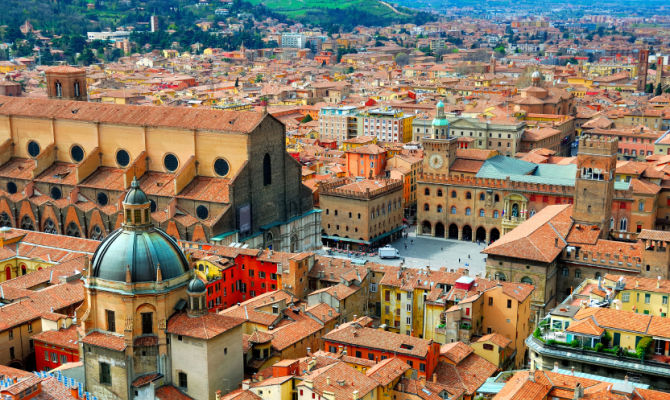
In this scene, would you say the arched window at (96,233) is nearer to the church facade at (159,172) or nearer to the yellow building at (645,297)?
the church facade at (159,172)

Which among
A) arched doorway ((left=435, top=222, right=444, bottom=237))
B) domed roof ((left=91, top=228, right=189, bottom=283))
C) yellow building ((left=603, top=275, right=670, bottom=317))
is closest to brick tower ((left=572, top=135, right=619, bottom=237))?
yellow building ((left=603, top=275, right=670, bottom=317))

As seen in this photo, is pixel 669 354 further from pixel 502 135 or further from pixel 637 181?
pixel 502 135

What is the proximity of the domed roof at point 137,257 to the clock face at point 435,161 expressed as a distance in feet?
144

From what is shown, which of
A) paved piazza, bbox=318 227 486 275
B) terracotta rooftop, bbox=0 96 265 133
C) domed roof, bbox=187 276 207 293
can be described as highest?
terracotta rooftop, bbox=0 96 265 133

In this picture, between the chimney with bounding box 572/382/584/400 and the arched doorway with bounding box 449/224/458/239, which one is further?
the arched doorway with bounding box 449/224/458/239

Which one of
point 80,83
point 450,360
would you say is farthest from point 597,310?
point 80,83

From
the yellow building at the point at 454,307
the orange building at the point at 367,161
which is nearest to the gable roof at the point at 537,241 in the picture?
the yellow building at the point at 454,307

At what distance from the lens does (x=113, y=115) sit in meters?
72.2

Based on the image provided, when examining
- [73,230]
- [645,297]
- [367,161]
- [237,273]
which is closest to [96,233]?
[73,230]

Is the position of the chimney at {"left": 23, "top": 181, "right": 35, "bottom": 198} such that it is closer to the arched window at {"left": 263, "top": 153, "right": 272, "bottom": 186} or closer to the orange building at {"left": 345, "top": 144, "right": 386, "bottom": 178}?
the arched window at {"left": 263, "top": 153, "right": 272, "bottom": 186}

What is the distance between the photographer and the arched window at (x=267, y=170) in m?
68.6

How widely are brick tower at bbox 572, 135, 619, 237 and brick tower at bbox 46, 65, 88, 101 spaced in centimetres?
4775

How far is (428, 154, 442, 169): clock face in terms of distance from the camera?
3248 inches

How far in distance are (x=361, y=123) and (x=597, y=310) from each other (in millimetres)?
77755
